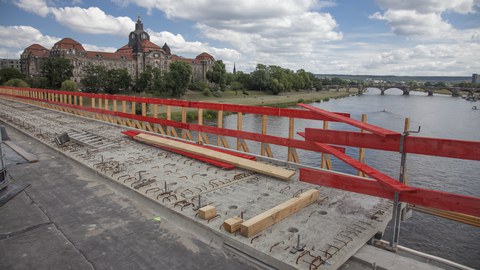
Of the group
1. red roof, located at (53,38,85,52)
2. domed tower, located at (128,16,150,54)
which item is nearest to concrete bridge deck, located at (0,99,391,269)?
red roof, located at (53,38,85,52)

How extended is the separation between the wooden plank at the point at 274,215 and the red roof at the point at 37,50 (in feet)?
453

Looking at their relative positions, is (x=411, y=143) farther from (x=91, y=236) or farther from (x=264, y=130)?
(x=91, y=236)

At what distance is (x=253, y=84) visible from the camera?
11538 cm

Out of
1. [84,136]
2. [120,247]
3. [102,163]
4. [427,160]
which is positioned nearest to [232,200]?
[120,247]

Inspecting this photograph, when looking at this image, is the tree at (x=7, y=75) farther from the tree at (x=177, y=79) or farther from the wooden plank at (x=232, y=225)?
the wooden plank at (x=232, y=225)

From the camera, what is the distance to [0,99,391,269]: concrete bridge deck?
5.17 metres

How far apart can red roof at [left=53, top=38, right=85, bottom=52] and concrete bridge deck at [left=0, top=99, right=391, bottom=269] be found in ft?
367

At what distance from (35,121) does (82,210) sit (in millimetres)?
16217

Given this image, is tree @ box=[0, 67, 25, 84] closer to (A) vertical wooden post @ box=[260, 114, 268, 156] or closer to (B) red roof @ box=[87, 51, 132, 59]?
(B) red roof @ box=[87, 51, 132, 59]

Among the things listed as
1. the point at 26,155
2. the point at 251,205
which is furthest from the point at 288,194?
the point at 26,155

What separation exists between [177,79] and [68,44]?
52164 millimetres

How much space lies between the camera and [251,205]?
6.84 meters

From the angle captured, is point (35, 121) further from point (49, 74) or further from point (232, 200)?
point (49, 74)

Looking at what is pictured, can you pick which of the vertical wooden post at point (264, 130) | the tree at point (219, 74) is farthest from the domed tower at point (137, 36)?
the vertical wooden post at point (264, 130)
